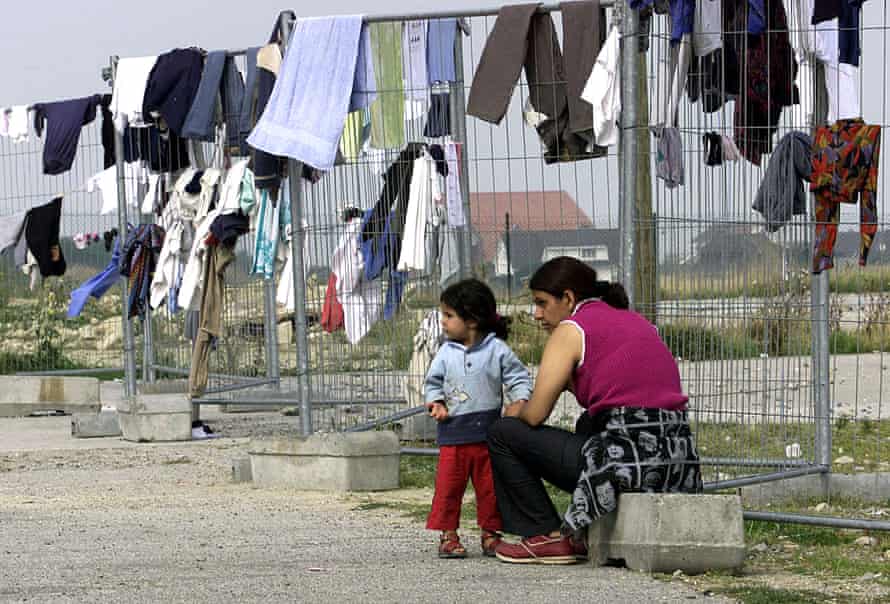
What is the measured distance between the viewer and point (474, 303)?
27.0 feet

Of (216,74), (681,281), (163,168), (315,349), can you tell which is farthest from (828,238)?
(163,168)

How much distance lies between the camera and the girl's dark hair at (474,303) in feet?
27.0

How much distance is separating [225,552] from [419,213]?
360 cm

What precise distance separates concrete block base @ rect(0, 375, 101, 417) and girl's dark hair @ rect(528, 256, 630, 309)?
10782 millimetres

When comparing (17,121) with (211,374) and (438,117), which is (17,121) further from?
(438,117)

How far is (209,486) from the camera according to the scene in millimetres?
11195

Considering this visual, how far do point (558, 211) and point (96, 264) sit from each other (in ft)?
34.0

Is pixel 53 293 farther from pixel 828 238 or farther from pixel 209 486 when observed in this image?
pixel 828 238

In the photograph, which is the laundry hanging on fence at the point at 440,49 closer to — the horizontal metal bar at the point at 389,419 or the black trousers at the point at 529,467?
the horizontal metal bar at the point at 389,419

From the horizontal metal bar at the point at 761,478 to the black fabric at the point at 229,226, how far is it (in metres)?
5.18

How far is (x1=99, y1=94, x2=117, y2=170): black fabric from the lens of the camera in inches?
629

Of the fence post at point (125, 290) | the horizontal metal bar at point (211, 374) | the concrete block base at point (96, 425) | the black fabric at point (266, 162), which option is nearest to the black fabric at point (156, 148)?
the fence post at point (125, 290)

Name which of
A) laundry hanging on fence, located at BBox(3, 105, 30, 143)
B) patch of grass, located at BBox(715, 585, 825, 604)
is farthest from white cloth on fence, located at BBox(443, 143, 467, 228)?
laundry hanging on fence, located at BBox(3, 105, 30, 143)

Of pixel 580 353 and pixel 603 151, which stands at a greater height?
pixel 603 151
